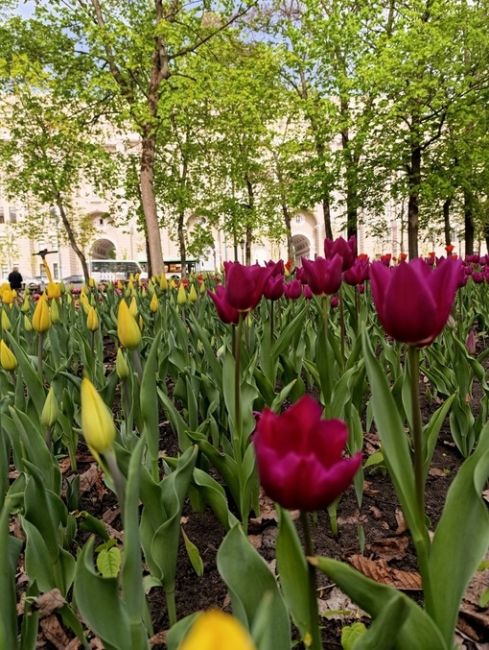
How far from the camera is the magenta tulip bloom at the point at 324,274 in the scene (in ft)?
5.90

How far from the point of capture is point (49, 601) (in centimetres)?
109

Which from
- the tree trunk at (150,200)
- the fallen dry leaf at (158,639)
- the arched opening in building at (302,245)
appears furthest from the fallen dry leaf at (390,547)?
the arched opening in building at (302,245)

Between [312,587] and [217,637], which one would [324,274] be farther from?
[217,637]

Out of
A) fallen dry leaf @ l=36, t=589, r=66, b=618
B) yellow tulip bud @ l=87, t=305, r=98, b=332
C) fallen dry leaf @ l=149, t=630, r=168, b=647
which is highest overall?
yellow tulip bud @ l=87, t=305, r=98, b=332

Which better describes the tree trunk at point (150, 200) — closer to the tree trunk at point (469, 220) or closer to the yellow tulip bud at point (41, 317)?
the yellow tulip bud at point (41, 317)

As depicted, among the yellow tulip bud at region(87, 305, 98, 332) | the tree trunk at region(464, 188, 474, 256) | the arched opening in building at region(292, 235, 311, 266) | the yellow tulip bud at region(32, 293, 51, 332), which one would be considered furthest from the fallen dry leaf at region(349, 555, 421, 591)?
the arched opening in building at region(292, 235, 311, 266)

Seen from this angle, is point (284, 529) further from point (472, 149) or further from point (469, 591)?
point (472, 149)

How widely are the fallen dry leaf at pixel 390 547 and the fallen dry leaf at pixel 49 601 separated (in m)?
0.83

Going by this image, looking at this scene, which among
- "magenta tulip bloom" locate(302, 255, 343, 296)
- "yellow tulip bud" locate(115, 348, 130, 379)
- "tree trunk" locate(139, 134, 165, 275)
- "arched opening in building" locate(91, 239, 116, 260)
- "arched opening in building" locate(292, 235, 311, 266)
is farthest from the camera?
"arched opening in building" locate(91, 239, 116, 260)

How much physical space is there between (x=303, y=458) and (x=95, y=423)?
0.40 metres

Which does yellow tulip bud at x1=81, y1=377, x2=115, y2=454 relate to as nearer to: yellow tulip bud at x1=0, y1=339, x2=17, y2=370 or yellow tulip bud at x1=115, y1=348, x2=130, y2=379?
yellow tulip bud at x1=115, y1=348, x2=130, y2=379

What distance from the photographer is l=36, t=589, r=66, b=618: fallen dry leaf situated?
3.52 feet

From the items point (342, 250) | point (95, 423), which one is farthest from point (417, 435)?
point (342, 250)

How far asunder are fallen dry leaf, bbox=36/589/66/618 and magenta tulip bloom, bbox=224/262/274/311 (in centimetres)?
78
